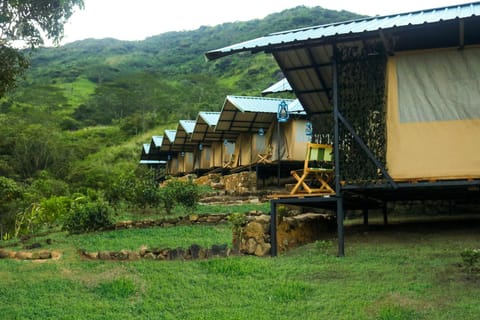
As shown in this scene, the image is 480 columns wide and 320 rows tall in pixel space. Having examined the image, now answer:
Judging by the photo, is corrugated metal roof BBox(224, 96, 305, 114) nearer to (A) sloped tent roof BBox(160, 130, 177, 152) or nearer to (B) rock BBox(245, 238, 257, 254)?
(B) rock BBox(245, 238, 257, 254)

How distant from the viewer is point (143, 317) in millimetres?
6699

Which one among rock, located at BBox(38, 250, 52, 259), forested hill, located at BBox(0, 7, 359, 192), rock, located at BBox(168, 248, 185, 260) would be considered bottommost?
rock, located at BBox(38, 250, 52, 259)

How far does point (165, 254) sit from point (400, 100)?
4744mm

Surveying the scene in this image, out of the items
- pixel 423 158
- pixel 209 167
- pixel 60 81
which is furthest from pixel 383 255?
pixel 60 81

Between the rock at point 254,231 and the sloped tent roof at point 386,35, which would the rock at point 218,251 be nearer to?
the rock at point 254,231

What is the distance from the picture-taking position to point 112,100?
232ft

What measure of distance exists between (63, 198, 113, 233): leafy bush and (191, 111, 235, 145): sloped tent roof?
12.3 metres

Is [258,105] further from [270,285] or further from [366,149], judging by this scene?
[270,285]

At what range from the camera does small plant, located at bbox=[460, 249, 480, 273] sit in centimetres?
730

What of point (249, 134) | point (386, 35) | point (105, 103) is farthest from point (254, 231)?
point (105, 103)

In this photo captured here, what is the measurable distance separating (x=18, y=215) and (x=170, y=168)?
77.5 feet

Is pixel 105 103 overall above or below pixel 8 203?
above

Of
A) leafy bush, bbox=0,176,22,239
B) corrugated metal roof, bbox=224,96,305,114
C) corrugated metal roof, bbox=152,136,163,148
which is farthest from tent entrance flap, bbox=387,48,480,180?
corrugated metal roof, bbox=152,136,163,148

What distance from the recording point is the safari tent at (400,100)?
934cm
